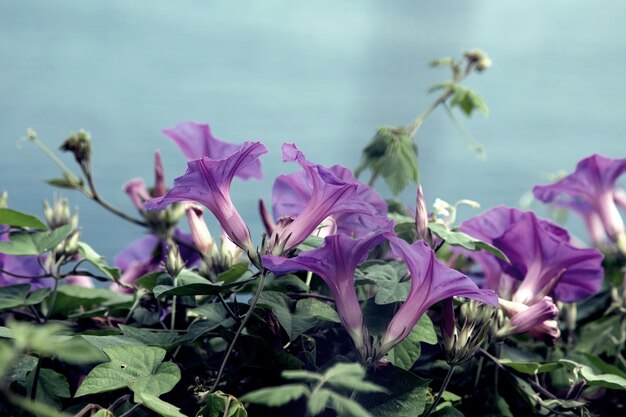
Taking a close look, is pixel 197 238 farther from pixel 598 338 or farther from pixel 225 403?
pixel 598 338

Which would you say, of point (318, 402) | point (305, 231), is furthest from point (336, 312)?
point (318, 402)

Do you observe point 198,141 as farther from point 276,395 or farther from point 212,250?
point 276,395

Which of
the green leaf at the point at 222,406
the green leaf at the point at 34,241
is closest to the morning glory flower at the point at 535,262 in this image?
the green leaf at the point at 222,406

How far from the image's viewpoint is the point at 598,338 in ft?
2.21

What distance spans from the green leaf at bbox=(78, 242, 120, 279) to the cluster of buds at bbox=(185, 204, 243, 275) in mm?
66

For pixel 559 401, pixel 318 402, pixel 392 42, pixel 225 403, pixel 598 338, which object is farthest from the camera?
pixel 392 42

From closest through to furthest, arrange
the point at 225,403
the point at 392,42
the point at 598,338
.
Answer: the point at 225,403, the point at 598,338, the point at 392,42

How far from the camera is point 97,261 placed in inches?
23.2

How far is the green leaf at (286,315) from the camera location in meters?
0.46

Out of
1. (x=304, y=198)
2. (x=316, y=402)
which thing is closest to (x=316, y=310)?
(x=304, y=198)

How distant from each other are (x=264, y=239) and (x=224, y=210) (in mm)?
39

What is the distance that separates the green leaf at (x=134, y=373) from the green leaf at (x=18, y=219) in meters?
0.21

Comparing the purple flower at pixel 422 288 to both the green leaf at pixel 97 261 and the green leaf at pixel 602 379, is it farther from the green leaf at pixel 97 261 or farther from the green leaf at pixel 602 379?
the green leaf at pixel 97 261

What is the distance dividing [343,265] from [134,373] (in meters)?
0.13
